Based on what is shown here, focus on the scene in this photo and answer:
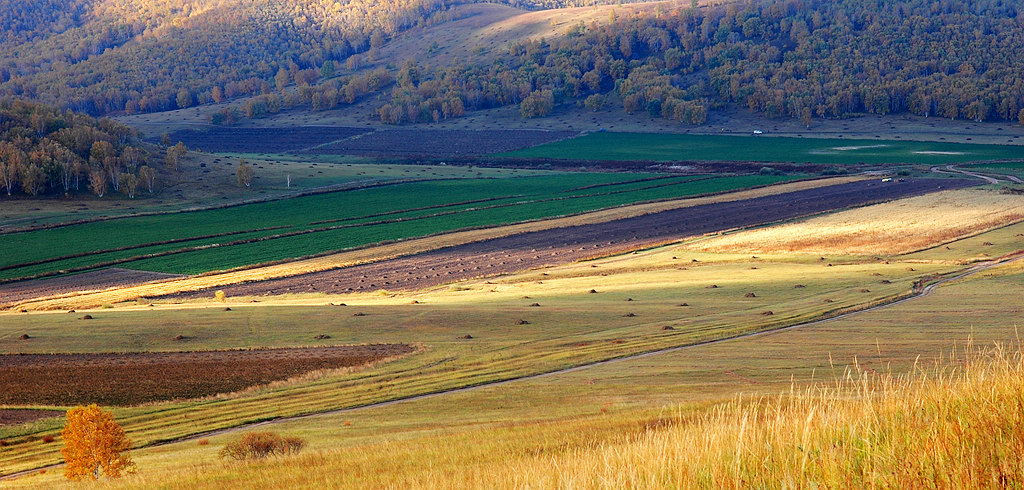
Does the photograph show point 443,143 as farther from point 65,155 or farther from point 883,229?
point 883,229

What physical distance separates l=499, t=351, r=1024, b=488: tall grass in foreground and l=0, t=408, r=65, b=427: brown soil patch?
2790cm

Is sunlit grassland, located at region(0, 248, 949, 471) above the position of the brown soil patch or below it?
below

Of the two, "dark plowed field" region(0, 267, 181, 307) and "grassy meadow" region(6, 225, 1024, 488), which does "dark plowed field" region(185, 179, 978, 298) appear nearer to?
"grassy meadow" region(6, 225, 1024, 488)

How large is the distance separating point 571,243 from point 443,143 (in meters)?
114

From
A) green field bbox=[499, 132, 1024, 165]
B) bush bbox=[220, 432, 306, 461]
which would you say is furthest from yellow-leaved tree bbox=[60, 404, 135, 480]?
green field bbox=[499, 132, 1024, 165]

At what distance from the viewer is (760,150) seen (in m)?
160

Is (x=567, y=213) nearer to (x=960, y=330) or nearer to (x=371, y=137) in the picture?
(x=960, y=330)

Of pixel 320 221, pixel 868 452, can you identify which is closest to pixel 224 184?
pixel 320 221

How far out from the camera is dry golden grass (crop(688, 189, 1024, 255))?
6769 centimetres

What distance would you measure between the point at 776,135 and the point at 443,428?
6732 inches

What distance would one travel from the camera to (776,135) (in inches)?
7195

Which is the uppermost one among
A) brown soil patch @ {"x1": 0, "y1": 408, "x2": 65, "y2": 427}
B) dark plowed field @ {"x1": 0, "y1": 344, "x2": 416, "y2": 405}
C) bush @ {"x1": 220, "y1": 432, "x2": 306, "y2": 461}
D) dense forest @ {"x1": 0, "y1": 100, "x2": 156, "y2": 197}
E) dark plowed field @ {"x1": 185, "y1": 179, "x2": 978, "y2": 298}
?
dense forest @ {"x1": 0, "y1": 100, "x2": 156, "y2": 197}

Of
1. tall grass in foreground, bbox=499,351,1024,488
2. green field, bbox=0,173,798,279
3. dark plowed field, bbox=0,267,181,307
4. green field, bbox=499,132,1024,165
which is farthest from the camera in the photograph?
green field, bbox=499,132,1024,165

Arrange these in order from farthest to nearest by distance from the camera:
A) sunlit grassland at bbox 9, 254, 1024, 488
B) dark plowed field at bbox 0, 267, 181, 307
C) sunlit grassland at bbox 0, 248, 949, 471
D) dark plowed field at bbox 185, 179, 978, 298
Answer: dark plowed field at bbox 185, 179, 978, 298 → dark plowed field at bbox 0, 267, 181, 307 → sunlit grassland at bbox 0, 248, 949, 471 → sunlit grassland at bbox 9, 254, 1024, 488
